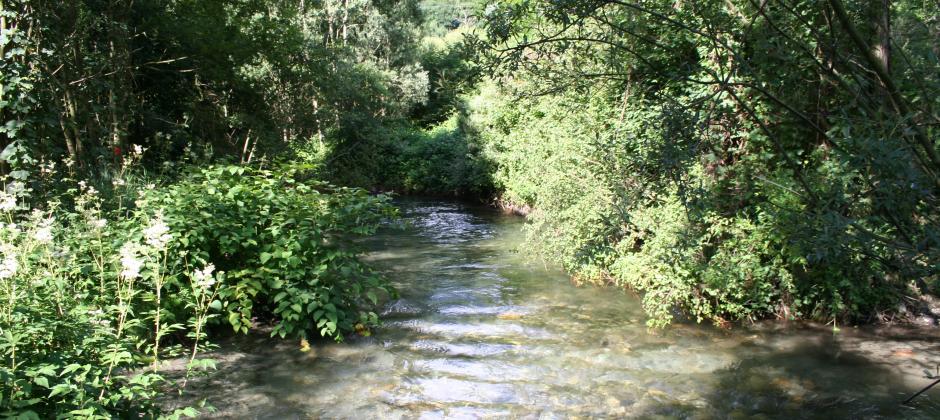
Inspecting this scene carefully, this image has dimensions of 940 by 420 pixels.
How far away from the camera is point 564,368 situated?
6.41 meters

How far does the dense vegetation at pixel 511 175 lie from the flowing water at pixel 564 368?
0.38 meters

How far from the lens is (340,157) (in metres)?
21.5

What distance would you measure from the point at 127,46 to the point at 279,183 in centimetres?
599

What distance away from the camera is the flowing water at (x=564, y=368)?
541cm

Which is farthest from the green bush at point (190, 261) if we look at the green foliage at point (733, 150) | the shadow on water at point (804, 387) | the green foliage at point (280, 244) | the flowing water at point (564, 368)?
the shadow on water at point (804, 387)

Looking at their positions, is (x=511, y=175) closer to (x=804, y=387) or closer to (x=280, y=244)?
(x=280, y=244)

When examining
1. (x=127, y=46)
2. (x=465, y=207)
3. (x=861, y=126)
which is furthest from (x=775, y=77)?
(x=465, y=207)

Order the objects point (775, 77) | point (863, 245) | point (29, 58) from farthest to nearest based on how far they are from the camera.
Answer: point (29, 58), point (775, 77), point (863, 245)

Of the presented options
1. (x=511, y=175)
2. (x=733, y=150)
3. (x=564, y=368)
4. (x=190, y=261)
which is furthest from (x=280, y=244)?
(x=511, y=175)

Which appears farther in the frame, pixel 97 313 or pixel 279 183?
pixel 279 183

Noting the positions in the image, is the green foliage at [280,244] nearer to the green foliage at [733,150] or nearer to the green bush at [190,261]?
the green bush at [190,261]

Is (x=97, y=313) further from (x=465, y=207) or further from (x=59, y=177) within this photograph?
(x=465, y=207)

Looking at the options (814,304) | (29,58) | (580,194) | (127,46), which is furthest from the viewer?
(127,46)

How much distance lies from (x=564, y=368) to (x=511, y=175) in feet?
35.1
